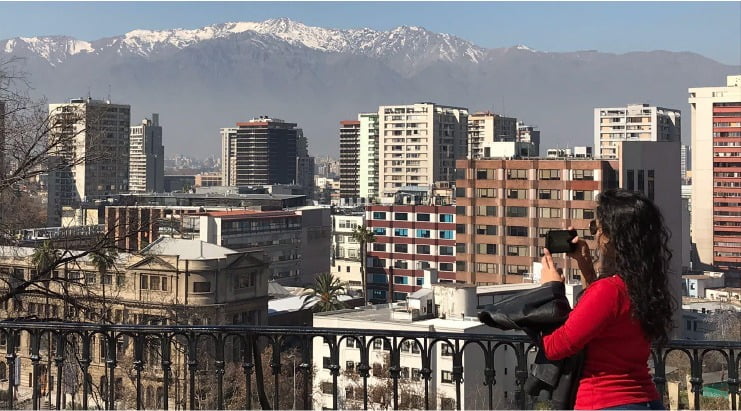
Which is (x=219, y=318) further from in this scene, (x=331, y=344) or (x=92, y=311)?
(x=331, y=344)

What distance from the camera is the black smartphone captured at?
18.6 feet

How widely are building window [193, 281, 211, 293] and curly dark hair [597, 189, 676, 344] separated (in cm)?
4606

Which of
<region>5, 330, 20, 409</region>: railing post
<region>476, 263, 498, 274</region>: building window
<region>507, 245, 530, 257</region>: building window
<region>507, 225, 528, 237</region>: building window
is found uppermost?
<region>5, 330, 20, 409</region>: railing post

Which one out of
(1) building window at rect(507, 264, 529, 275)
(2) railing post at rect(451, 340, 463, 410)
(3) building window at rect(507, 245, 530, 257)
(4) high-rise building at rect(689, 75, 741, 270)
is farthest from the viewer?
(4) high-rise building at rect(689, 75, 741, 270)

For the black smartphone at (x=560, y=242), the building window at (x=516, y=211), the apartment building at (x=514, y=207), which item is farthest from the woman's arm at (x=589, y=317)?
the building window at (x=516, y=211)

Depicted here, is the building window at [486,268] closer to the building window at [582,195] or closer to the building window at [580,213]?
the building window at [580,213]

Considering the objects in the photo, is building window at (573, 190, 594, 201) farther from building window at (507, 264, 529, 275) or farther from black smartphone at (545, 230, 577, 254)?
black smartphone at (545, 230, 577, 254)

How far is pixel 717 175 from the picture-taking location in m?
145

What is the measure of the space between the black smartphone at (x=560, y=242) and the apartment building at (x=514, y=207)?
67485mm

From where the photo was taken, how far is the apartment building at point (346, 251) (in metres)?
117

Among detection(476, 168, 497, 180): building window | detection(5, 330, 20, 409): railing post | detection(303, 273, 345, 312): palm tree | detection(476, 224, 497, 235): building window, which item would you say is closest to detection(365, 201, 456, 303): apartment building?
detection(476, 224, 497, 235): building window

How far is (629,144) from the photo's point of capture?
74688 mm

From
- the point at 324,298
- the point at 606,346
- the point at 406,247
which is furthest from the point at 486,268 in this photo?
the point at 606,346

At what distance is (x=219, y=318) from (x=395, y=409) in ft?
138
